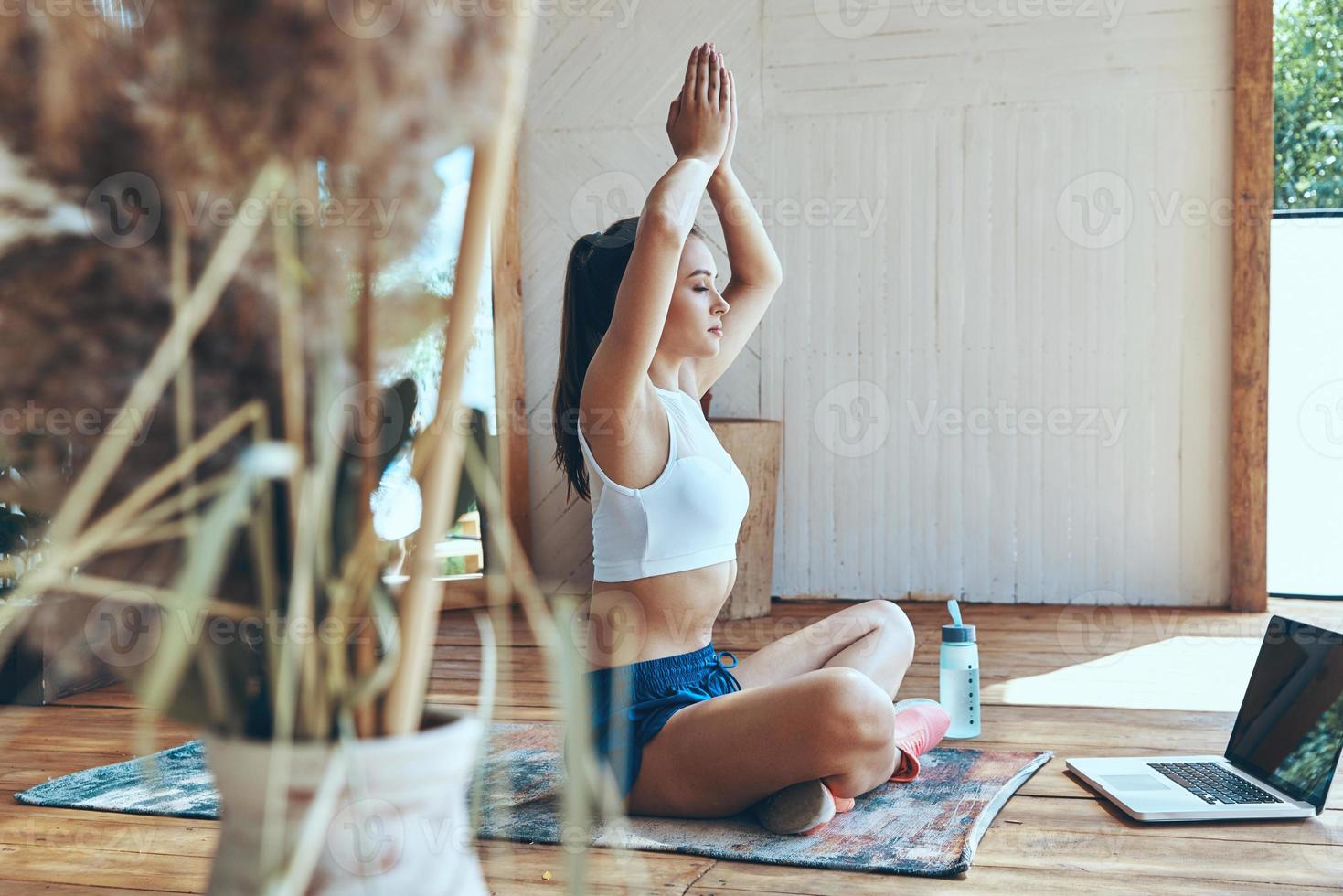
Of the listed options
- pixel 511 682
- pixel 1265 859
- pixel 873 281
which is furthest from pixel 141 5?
pixel 873 281

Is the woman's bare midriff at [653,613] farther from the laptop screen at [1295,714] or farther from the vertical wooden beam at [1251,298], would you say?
the vertical wooden beam at [1251,298]

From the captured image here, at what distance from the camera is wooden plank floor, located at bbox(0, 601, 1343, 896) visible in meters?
1.65

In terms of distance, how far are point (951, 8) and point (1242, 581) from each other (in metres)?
2.24

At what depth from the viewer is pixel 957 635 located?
2.43 m

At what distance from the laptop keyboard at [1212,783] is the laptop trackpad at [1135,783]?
0.10ft

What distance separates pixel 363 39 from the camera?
1.31 ft

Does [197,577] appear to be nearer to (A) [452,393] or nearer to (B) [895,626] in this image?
(A) [452,393]

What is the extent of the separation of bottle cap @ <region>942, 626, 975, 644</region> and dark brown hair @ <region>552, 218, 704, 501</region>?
2.76 feet

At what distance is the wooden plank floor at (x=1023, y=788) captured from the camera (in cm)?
165

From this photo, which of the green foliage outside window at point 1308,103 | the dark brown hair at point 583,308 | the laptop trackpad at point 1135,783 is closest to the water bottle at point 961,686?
the laptop trackpad at point 1135,783

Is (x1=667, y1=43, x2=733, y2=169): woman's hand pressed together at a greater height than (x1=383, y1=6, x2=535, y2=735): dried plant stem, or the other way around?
(x1=667, y1=43, x2=733, y2=169): woman's hand pressed together

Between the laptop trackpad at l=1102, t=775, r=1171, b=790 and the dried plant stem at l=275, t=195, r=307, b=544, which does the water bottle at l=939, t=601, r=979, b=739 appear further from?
the dried plant stem at l=275, t=195, r=307, b=544

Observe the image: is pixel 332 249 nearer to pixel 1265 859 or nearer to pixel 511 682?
pixel 1265 859

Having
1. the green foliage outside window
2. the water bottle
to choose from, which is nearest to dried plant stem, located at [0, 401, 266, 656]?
the water bottle
